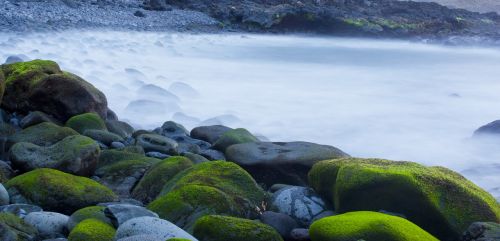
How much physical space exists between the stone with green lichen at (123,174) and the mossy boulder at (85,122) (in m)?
1.13

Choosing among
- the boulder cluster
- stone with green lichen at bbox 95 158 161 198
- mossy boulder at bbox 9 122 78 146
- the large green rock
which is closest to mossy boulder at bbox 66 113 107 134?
the boulder cluster

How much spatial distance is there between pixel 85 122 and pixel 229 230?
318 cm

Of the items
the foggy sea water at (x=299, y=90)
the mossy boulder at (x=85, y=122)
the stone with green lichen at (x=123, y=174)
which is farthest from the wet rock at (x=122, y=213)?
the foggy sea water at (x=299, y=90)

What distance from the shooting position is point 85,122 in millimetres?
6062

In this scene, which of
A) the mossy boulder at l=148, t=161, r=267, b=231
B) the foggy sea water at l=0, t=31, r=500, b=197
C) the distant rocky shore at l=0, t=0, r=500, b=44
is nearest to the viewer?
the mossy boulder at l=148, t=161, r=267, b=231

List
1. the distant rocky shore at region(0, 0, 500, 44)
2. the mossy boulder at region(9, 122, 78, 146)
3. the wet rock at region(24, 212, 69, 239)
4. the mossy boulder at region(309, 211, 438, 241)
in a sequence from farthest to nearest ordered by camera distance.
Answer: the distant rocky shore at region(0, 0, 500, 44)
the mossy boulder at region(9, 122, 78, 146)
the wet rock at region(24, 212, 69, 239)
the mossy boulder at region(309, 211, 438, 241)

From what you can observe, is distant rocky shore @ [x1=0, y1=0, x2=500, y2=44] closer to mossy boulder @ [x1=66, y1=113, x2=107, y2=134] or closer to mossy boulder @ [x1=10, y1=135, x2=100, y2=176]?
mossy boulder @ [x1=66, y1=113, x2=107, y2=134]

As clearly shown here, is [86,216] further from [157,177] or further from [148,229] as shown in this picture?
[157,177]

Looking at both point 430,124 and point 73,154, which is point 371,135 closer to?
point 430,124

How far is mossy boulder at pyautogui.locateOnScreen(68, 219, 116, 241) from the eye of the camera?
3.15m

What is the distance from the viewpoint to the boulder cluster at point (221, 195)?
330 centimetres

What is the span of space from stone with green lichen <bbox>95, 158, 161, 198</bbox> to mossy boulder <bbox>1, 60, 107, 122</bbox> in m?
1.66

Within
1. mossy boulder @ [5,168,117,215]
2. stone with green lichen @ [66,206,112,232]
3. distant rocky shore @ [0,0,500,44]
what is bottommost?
distant rocky shore @ [0,0,500,44]

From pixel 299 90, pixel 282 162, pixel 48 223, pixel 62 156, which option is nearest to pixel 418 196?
pixel 282 162
